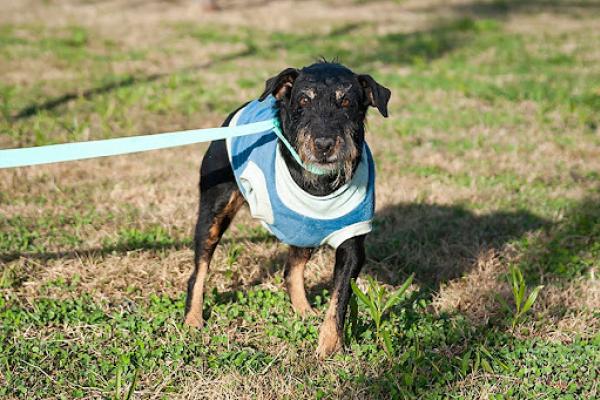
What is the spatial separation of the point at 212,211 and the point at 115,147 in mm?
1201

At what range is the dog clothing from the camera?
4.20m

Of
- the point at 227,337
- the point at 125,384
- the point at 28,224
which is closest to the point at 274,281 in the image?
the point at 227,337

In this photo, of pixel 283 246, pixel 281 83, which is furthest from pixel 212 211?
pixel 283 246

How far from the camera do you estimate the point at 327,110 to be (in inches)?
161

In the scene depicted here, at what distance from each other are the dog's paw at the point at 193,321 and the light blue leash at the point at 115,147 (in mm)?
1201

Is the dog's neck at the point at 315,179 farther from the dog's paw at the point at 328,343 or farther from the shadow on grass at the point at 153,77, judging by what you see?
the shadow on grass at the point at 153,77

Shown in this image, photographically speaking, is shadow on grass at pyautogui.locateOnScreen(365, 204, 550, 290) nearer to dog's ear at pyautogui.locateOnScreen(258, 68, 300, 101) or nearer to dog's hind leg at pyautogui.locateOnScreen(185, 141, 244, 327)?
dog's hind leg at pyautogui.locateOnScreen(185, 141, 244, 327)

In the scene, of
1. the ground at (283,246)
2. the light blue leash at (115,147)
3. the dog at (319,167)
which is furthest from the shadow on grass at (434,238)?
the light blue leash at (115,147)

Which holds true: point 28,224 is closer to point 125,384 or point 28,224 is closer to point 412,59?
point 125,384

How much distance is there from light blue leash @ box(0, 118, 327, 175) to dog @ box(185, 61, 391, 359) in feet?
0.37

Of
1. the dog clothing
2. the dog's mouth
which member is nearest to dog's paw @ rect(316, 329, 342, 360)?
the dog clothing

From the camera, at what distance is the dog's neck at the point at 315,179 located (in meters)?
4.21

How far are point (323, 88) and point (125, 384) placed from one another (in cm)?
194

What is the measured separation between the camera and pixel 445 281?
5.48m
